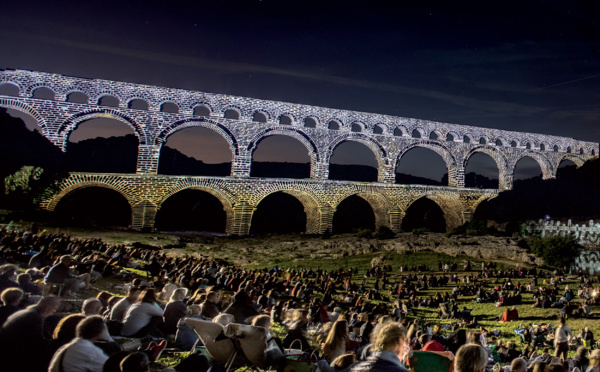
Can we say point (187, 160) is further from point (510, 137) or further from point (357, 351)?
point (357, 351)

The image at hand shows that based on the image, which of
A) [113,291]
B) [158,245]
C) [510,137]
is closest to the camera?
[113,291]

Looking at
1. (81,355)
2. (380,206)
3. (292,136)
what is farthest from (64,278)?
(380,206)

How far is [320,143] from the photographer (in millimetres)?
31031

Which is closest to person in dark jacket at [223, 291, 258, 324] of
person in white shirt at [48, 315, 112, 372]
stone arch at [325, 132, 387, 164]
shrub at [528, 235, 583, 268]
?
person in white shirt at [48, 315, 112, 372]

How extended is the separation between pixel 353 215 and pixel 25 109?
30.8m

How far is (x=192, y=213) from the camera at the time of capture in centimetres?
3844

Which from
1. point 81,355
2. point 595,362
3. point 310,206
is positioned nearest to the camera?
point 81,355

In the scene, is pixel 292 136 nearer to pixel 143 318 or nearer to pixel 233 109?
pixel 233 109

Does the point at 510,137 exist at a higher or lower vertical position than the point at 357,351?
higher

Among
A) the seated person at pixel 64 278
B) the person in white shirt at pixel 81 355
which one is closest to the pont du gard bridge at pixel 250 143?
the seated person at pixel 64 278

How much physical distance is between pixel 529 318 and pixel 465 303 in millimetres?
2310

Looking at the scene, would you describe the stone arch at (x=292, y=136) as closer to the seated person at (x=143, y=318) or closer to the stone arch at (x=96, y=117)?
the stone arch at (x=96, y=117)

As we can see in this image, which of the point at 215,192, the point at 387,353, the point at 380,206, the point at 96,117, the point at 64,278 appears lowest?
the point at 64,278

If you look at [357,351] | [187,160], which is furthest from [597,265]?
[187,160]
